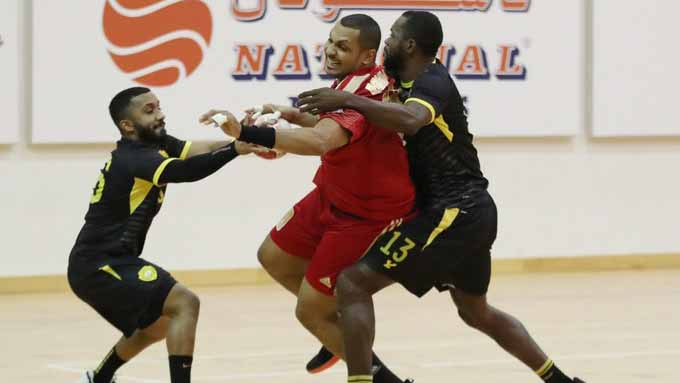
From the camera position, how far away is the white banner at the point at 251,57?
10367mm

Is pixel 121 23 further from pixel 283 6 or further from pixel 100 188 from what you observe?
pixel 100 188

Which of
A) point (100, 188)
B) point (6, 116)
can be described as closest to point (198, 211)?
point (6, 116)

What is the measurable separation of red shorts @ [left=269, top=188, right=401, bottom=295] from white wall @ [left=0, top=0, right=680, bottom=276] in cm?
449

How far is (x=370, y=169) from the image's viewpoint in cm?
600

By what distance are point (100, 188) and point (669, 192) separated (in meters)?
7.15

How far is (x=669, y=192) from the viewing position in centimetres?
1222

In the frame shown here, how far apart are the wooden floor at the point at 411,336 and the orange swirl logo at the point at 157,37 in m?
1.71

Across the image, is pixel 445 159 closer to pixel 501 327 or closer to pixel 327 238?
pixel 327 238

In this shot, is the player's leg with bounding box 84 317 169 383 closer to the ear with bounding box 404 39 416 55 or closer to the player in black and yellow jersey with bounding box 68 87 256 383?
the player in black and yellow jersey with bounding box 68 87 256 383

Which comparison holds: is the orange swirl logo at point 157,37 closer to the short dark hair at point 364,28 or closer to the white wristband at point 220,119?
the short dark hair at point 364,28

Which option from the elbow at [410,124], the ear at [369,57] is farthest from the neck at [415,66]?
the elbow at [410,124]

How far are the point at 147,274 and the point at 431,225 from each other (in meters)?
1.23

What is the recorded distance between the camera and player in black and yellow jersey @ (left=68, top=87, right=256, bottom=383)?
236 inches

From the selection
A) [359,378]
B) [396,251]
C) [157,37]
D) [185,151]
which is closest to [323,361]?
[359,378]
